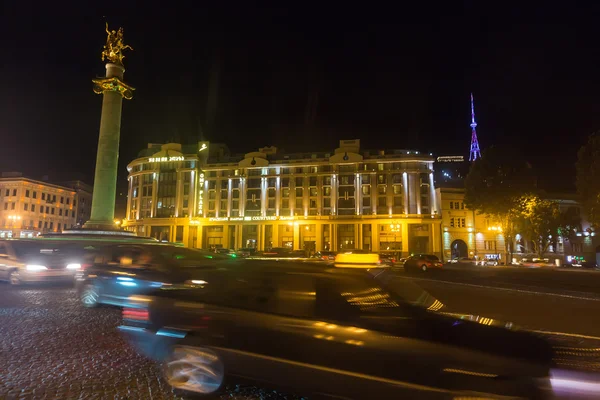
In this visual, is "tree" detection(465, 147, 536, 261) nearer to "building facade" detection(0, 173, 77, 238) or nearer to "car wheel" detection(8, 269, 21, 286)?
"car wheel" detection(8, 269, 21, 286)

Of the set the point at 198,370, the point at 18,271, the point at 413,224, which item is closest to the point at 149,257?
the point at 198,370

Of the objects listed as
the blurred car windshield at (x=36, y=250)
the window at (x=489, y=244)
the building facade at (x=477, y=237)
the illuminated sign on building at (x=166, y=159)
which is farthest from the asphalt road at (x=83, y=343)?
the illuminated sign on building at (x=166, y=159)

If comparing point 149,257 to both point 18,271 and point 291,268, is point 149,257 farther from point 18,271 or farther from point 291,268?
point 18,271

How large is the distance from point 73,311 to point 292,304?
7.26 meters

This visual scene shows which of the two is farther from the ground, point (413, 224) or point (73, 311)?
point (413, 224)

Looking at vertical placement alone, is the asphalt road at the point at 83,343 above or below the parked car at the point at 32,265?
below

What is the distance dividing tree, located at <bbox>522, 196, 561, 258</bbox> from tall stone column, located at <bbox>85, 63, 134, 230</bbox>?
138 feet

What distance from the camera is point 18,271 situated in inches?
477

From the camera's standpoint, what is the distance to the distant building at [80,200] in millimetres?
90137

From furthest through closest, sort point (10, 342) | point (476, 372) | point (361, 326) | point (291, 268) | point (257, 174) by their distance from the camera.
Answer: point (257, 174) → point (10, 342) → point (291, 268) → point (361, 326) → point (476, 372)

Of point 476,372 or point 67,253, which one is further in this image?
point 67,253

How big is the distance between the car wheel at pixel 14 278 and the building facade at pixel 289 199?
52.4 m

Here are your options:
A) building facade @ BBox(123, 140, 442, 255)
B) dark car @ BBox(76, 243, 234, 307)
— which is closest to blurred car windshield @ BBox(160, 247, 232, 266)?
dark car @ BBox(76, 243, 234, 307)

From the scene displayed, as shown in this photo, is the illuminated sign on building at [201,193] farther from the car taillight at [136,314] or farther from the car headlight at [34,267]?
the car taillight at [136,314]
